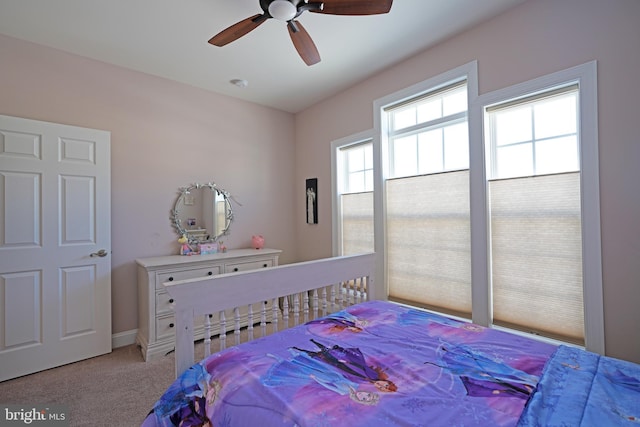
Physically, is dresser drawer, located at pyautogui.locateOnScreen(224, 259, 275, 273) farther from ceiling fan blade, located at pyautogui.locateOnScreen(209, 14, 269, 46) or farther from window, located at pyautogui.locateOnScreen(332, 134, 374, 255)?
ceiling fan blade, located at pyautogui.locateOnScreen(209, 14, 269, 46)

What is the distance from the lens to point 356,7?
1637 millimetres

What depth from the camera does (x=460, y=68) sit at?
7.79 feet

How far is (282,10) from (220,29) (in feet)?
2.73

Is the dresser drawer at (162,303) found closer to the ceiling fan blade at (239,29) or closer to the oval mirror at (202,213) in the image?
the oval mirror at (202,213)

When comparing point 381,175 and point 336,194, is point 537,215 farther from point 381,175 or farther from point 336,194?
point 336,194

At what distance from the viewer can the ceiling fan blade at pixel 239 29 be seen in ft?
5.85

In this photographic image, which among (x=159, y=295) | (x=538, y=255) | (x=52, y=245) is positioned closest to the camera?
(x=538, y=255)

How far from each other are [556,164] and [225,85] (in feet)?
10.5

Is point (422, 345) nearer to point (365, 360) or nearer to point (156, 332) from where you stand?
point (365, 360)

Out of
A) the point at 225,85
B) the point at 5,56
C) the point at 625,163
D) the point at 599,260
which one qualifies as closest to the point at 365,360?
the point at 599,260

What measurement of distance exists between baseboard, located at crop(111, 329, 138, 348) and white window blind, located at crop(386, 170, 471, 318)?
2.58 metres

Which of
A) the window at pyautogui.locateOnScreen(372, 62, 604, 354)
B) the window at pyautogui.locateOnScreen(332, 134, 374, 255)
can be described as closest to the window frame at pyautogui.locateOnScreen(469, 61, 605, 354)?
the window at pyautogui.locateOnScreen(372, 62, 604, 354)

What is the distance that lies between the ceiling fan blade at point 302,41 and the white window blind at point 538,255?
1676 mm

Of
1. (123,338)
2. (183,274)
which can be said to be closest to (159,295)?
(183,274)
